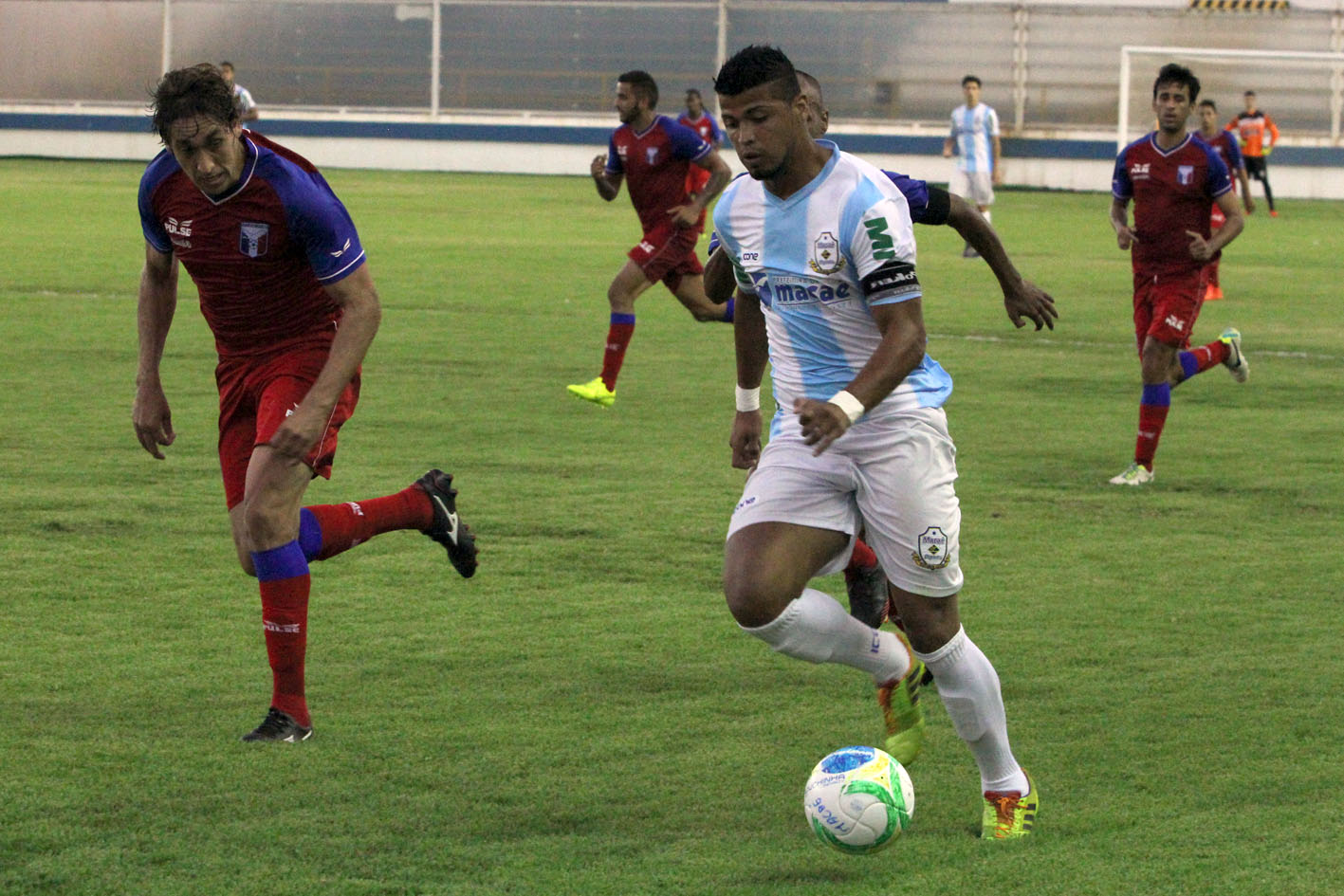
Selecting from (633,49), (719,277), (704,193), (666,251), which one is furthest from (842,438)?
(633,49)

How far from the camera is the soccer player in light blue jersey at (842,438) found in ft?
14.5

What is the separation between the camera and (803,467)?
459 cm

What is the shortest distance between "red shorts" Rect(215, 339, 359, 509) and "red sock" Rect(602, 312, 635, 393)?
19.8ft

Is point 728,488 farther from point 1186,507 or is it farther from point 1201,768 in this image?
point 1201,768

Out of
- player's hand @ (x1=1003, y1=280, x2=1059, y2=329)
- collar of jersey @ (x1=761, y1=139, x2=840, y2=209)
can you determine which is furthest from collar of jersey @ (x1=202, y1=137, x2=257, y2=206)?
player's hand @ (x1=1003, y1=280, x2=1059, y2=329)

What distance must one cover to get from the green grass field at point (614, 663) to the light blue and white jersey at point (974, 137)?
1370 cm

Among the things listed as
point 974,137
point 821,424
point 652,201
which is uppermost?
point 974,137

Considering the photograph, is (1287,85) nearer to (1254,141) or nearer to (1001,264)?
(1254,141)

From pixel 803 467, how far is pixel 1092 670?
1.83m

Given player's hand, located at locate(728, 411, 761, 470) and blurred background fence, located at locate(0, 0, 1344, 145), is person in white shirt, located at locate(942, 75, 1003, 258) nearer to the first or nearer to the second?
blurred background fence, located at locate(0, 0, 1344, 145)

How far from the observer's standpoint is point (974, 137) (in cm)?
2634

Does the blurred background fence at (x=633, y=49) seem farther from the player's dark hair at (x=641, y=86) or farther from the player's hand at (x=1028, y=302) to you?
the player's hand at (x=1028, y=302)

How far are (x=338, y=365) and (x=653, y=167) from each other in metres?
7.91

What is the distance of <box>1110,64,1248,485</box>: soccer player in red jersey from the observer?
9.45m
